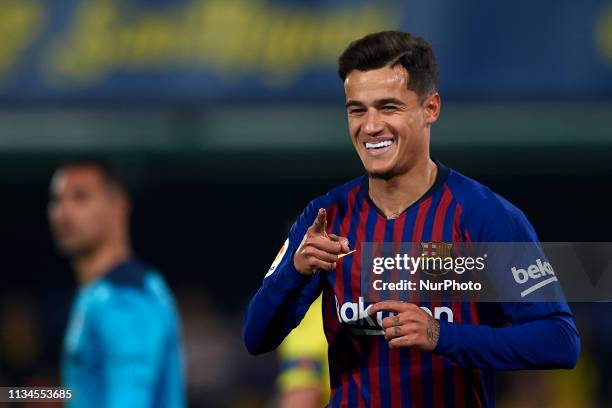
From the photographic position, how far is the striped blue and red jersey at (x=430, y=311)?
3.44m

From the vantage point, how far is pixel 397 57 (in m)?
3.67

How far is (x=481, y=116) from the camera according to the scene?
10133 millimetres

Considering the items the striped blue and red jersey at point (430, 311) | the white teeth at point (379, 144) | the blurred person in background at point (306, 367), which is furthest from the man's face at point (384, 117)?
the blurred person in background at point (306, 367)

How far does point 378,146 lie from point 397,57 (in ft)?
0.88

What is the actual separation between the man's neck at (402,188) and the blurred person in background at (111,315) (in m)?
1.43

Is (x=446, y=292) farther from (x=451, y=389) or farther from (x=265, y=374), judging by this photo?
(x=265, y=374)

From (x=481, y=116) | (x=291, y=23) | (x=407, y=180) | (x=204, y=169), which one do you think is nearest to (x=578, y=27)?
(x=481, y=116)

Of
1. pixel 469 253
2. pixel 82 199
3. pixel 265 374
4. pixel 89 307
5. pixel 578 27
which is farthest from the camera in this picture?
pixel 265 374

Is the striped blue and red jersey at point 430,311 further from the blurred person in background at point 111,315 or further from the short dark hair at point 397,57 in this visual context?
the blurred person in background at point 111,315

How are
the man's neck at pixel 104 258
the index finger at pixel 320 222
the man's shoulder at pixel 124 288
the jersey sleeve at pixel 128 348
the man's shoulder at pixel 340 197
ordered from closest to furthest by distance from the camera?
the index finger at pixel 320 222 → the man's shoulder at pixel 340 197 → the jersey sleeve at pixel 128 348 → the man's shoulder at pixel 124 288 → the man's neck at pixel 104 258

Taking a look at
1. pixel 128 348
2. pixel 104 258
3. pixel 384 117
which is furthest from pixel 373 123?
pixel 104 258

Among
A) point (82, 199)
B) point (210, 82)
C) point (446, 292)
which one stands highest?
point (210, 82)

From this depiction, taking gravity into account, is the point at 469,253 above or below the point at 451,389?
above

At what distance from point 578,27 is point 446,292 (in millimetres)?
6719
